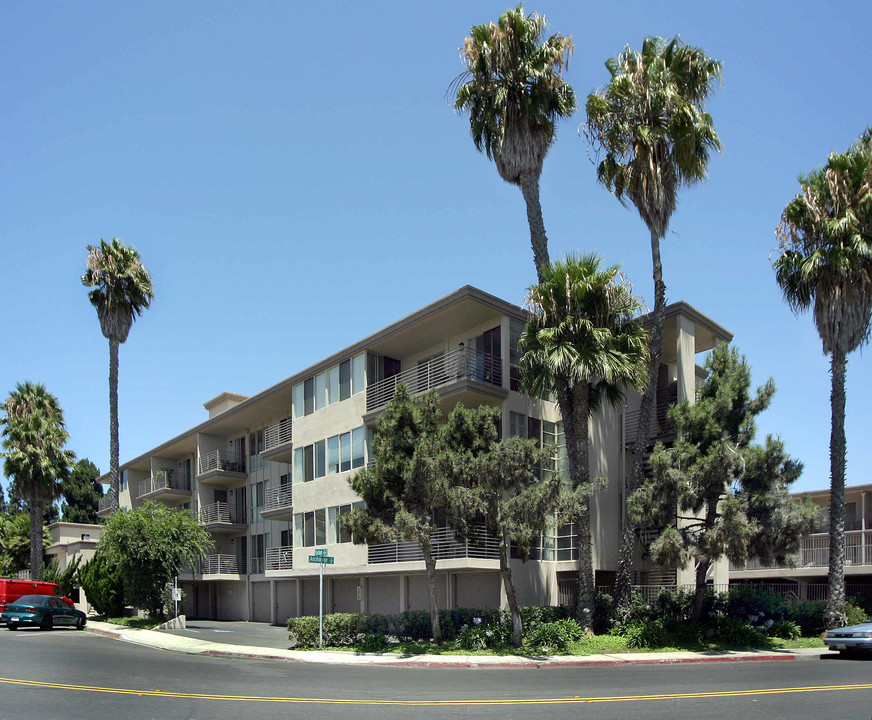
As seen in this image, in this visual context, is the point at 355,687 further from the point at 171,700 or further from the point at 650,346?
the point at 650,346

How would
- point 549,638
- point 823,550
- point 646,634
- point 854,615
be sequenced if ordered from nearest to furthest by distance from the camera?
1. point 549,638
2. point 646,634
3. point 854,615
4. point 823,550

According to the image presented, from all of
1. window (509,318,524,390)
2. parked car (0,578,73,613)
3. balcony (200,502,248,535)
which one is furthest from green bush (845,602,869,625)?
parked car (0,578,73,613)

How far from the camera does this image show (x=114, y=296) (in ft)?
150

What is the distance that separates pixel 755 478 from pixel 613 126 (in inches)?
487

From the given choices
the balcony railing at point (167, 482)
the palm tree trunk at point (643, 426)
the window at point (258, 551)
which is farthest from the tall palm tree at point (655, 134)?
the balcony railing at point (167, 482)

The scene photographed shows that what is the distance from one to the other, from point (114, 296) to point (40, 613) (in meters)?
17.8

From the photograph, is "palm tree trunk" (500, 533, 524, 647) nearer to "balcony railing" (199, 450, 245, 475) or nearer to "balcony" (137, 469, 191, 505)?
"balcony railing" (199, 450, 245, 475)

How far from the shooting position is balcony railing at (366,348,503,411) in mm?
29297

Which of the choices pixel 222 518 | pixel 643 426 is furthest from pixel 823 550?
pixel 222 518

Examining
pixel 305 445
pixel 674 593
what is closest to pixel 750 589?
pixel 674 593

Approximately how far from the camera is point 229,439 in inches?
1922

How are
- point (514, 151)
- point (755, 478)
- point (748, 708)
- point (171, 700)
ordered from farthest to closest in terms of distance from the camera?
point (514, 151) < point (755, 478) < point (171, 700) < point (748, 708)

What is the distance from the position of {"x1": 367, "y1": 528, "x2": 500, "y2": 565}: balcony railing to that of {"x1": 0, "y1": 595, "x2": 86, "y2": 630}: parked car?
1564 cm

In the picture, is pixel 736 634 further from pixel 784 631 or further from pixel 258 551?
pixel 258 551
